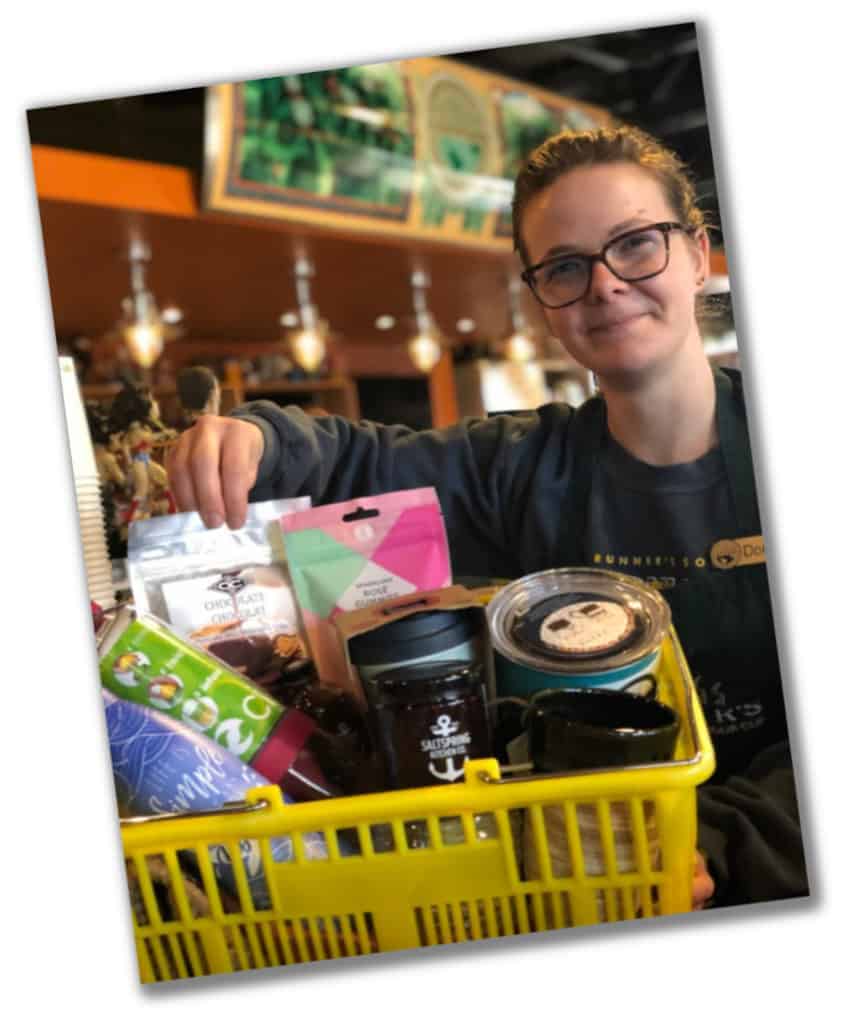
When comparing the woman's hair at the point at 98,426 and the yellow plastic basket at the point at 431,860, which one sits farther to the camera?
the woman's hair at the point at 98,426

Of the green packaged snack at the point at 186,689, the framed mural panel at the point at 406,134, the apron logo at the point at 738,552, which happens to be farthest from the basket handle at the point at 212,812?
the framed mural panel at the point at 406,134

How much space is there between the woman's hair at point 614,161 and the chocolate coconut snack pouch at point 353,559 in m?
0.37

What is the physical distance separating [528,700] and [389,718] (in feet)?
0.52

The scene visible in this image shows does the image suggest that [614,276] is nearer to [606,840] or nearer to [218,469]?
[218,469]

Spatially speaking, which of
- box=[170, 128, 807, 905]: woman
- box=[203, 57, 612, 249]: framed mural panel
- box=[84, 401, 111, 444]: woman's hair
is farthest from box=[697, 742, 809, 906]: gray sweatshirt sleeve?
box=[84, 401, 111, 444]: woman's hair

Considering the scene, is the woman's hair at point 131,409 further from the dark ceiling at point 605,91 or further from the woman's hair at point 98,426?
the dark ceiling at point 605,91

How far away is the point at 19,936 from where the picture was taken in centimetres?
123

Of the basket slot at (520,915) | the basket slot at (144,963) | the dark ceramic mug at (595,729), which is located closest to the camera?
the dark ceramic mug at (595,729)

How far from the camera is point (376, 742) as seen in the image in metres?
1.11

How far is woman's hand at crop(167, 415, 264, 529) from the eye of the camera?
47.6 inches

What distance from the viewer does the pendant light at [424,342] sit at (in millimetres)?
1268

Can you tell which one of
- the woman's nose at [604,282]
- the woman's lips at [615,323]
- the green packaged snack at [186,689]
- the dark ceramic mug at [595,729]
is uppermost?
the woman's nose at [604,282]

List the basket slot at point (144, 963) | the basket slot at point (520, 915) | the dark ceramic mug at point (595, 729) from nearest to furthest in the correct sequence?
the dark ceramic mug at point (595, 729)
the basket slot at point (520, 915)
the basket slot at point (144, 963)

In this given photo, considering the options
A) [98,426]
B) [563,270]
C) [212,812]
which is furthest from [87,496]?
[563,270]
